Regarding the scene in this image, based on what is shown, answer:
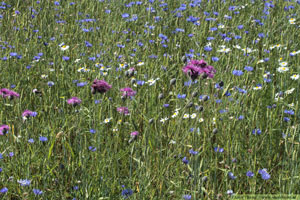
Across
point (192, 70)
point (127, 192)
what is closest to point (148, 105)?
point (192, 70)

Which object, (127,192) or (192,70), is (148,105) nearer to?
(192,70)

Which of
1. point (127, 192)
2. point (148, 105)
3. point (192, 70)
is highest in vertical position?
point (192, 70)

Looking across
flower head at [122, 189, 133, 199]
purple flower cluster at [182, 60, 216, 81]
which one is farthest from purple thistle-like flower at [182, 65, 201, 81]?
flower head at [122, 189, 133, 199]

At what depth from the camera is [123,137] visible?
2.05 metres

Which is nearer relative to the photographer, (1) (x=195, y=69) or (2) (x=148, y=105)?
(1) (x=195, y=69)

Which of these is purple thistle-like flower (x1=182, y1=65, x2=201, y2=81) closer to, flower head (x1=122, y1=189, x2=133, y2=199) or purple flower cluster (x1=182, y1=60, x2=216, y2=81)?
purple flower cluster (x1=182, y1=60, x2=216, y2=81)

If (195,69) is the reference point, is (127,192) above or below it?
below

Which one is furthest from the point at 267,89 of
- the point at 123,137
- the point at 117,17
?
the point at 117,17

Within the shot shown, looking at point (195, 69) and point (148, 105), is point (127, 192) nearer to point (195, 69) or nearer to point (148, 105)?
point (195, 69)

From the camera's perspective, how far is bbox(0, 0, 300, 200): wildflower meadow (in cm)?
163

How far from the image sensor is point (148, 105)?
2.16 m

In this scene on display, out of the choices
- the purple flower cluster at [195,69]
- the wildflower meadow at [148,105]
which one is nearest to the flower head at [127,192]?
the wildflower meadow at [148,105]

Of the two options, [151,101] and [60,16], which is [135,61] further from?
[60,16]

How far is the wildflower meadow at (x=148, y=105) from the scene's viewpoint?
1.63 m
